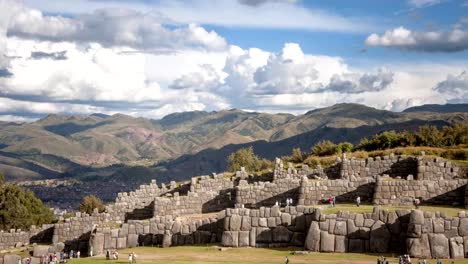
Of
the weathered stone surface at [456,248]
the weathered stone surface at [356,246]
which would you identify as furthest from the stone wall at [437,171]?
the weathered stone surface at [456,248]

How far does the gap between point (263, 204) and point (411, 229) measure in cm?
1550

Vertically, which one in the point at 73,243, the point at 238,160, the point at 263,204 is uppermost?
the point at 238,160

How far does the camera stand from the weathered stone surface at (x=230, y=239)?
3269 centimetres

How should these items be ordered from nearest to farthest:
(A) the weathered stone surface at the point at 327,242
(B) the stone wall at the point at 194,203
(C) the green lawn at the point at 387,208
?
(A) the weathered stone surface at the point at 327,242
(C) the green lawn at the point at 387,208
(B) the stone wall at the point at 194,203

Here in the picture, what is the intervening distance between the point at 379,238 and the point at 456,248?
3.75 meters

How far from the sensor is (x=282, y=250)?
31359 mm

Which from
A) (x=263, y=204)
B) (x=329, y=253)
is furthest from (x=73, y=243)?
(x=329, y=253)

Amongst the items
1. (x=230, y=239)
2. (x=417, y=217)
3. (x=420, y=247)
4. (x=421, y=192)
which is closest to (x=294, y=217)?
(x=230, y=239)

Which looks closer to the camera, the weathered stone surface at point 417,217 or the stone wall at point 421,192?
the weathered stone surface at point 417,217

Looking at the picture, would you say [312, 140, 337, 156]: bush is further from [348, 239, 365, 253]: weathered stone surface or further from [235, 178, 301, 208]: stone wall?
[348, 239, 365, 253]: weathered stone surface

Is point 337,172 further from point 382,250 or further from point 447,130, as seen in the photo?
point 447,130

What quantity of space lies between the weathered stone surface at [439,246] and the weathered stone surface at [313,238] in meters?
5.72

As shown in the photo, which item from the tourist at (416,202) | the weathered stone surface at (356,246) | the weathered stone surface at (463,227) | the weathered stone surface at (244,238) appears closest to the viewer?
the weathered stone surface at (463,227)

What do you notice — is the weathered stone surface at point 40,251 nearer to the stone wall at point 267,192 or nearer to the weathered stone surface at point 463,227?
the stone wall at point 267,192
